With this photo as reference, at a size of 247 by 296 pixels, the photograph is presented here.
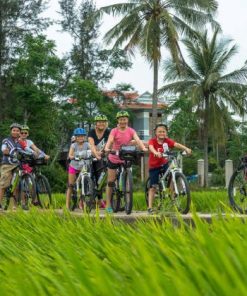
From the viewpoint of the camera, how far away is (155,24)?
1320 inches

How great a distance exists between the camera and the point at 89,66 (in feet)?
149

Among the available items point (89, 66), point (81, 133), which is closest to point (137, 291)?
point (81, 133)

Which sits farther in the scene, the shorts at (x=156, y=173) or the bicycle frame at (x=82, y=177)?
the bicycle frame at (x=82, y=177)

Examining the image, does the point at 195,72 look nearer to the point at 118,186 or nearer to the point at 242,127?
the point at 242,127

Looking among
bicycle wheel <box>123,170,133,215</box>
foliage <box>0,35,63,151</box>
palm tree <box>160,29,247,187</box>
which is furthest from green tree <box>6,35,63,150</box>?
bicycle wheel <box>123,170,133,215</box>

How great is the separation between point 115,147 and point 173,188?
1.20 metres

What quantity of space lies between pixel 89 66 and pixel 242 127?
23.9m

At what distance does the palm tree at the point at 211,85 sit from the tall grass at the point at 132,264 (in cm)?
3640

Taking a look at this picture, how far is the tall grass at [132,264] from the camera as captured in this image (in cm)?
168

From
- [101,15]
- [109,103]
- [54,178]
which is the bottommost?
[54,178]

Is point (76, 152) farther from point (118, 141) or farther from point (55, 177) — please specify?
point (55, 177)

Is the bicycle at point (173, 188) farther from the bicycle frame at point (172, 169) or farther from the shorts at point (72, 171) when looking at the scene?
the shorts at point (72, 171)

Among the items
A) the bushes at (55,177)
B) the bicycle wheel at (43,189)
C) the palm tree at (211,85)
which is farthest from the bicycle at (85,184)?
the palm tree at (211,85)

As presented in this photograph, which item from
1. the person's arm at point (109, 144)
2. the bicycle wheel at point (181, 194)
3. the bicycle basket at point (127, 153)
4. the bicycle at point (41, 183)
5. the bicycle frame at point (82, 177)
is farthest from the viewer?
the bicycle at point (41, 183)
